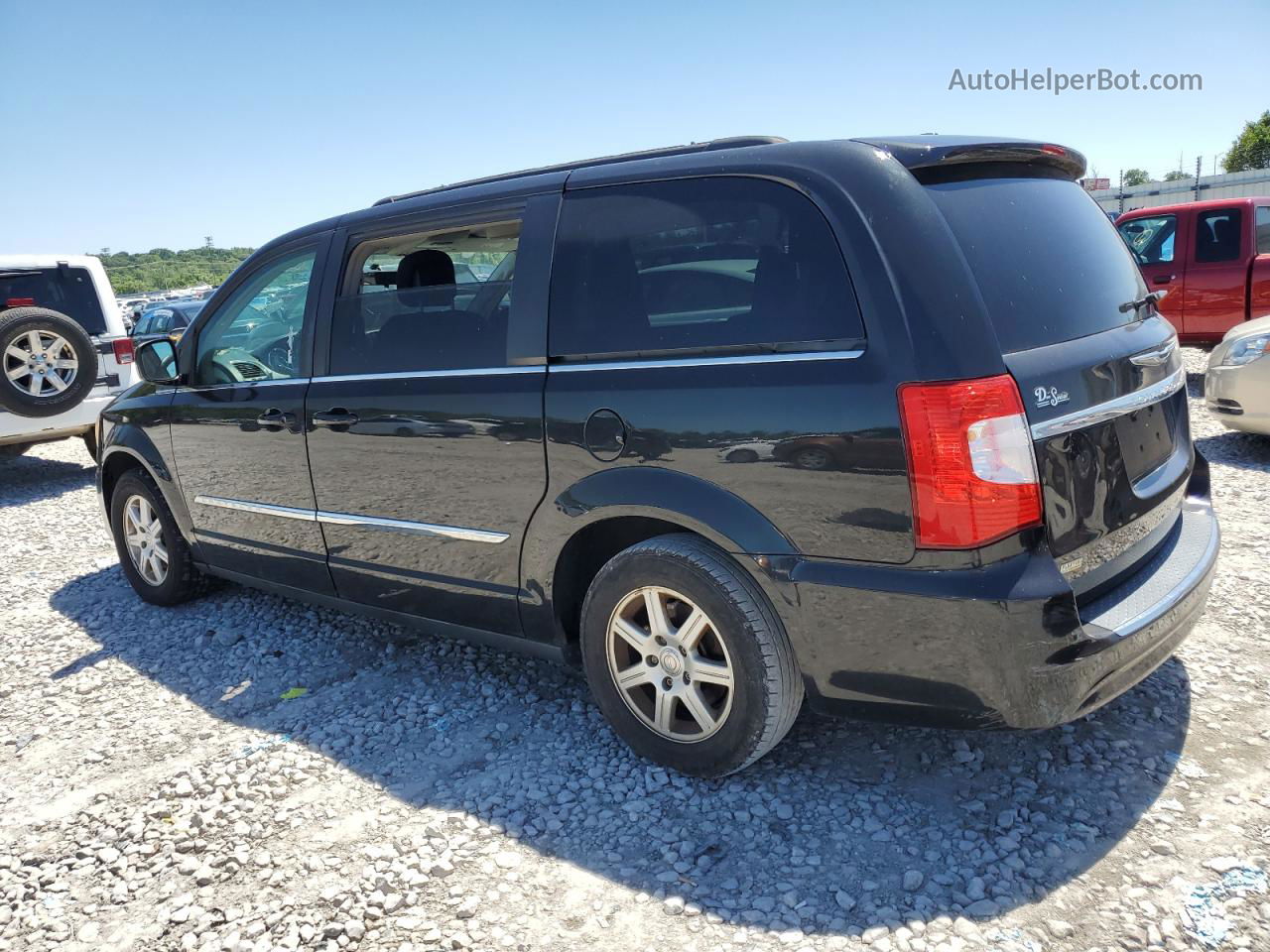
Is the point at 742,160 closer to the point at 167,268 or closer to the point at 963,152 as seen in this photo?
the point at 963,152

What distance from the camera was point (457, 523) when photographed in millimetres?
3379

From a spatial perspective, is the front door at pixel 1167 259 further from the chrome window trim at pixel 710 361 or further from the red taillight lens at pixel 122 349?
the red taillight lens at pixel 122 349

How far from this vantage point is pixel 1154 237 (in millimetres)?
10211

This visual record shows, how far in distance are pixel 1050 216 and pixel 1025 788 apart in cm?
173

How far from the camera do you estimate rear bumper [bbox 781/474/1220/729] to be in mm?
2307

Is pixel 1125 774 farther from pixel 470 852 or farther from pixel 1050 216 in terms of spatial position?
pixel 470 852

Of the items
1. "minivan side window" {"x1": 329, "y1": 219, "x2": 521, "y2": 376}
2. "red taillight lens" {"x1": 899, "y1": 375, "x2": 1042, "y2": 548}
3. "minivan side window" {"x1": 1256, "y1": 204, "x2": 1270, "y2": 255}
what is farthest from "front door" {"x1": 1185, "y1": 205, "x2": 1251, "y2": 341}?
"minivan side window" {"x1": 329, "y1": 219, "x2": 521, "y2": 376}

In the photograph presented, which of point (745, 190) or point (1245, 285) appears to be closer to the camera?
point (745, 190)

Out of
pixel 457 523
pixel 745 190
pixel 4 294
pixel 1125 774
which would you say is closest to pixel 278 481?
pixel 457 523

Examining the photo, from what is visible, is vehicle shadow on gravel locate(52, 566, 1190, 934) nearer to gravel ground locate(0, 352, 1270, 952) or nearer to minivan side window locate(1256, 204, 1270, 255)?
gravel ground locate(0, 352, 1270, 952)

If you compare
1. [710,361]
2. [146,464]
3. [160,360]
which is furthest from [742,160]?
[146,464]

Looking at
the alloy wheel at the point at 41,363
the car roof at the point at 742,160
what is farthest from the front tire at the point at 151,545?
the alloy wheel at the point at 41,363

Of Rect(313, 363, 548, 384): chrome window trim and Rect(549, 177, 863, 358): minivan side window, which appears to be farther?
Rect(313, 363, 548, 384): chrome window trim

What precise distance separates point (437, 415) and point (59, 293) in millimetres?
7150
